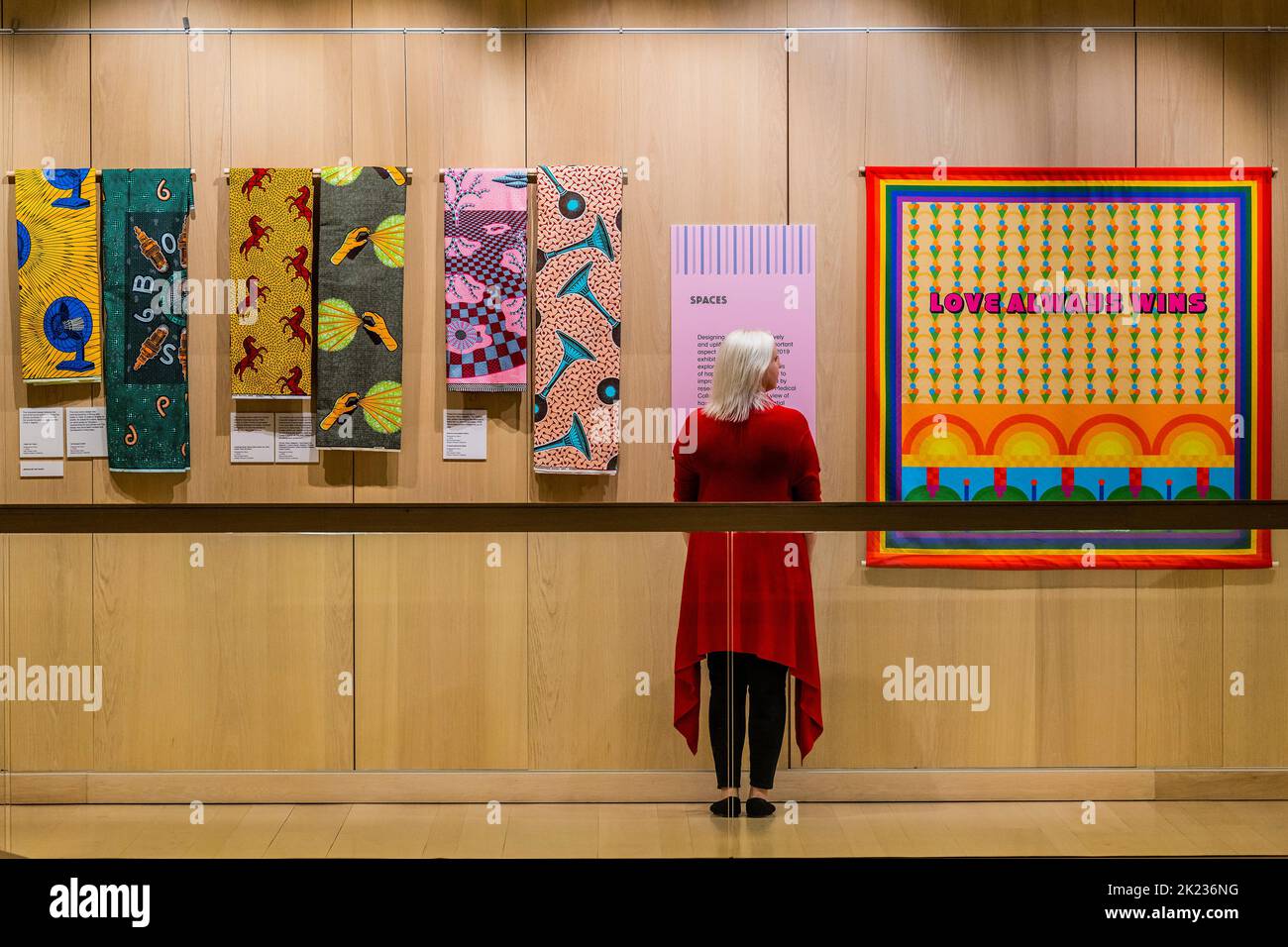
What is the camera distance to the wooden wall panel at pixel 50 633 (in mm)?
2229

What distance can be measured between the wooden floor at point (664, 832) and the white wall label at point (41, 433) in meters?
1.23

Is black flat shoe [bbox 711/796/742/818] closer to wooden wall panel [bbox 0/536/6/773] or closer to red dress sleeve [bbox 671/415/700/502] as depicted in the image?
red dress sleeve [bbox 671/415/700/502]

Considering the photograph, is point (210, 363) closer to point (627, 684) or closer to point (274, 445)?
point (274, 445)

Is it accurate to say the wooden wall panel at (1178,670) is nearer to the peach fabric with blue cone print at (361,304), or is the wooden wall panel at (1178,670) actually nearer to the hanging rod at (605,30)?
the hanging rod at (605,30)

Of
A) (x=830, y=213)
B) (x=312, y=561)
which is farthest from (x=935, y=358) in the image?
(x=312, y=561)

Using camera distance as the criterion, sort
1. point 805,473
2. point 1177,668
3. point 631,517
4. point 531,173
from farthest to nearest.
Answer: point 531,173
point 805,473
point 631,517
point 1177,668

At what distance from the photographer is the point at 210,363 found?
313 cm

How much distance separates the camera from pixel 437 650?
2.27 m

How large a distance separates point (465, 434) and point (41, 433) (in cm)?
127

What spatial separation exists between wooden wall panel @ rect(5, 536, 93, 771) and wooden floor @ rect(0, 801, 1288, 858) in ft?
0.47

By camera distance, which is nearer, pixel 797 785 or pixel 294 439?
pixel 797 785

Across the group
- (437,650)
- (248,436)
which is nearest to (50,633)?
(437,650)

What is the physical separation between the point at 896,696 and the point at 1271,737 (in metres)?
0.81

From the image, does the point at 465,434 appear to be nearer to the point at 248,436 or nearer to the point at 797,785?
the point at 248,436
